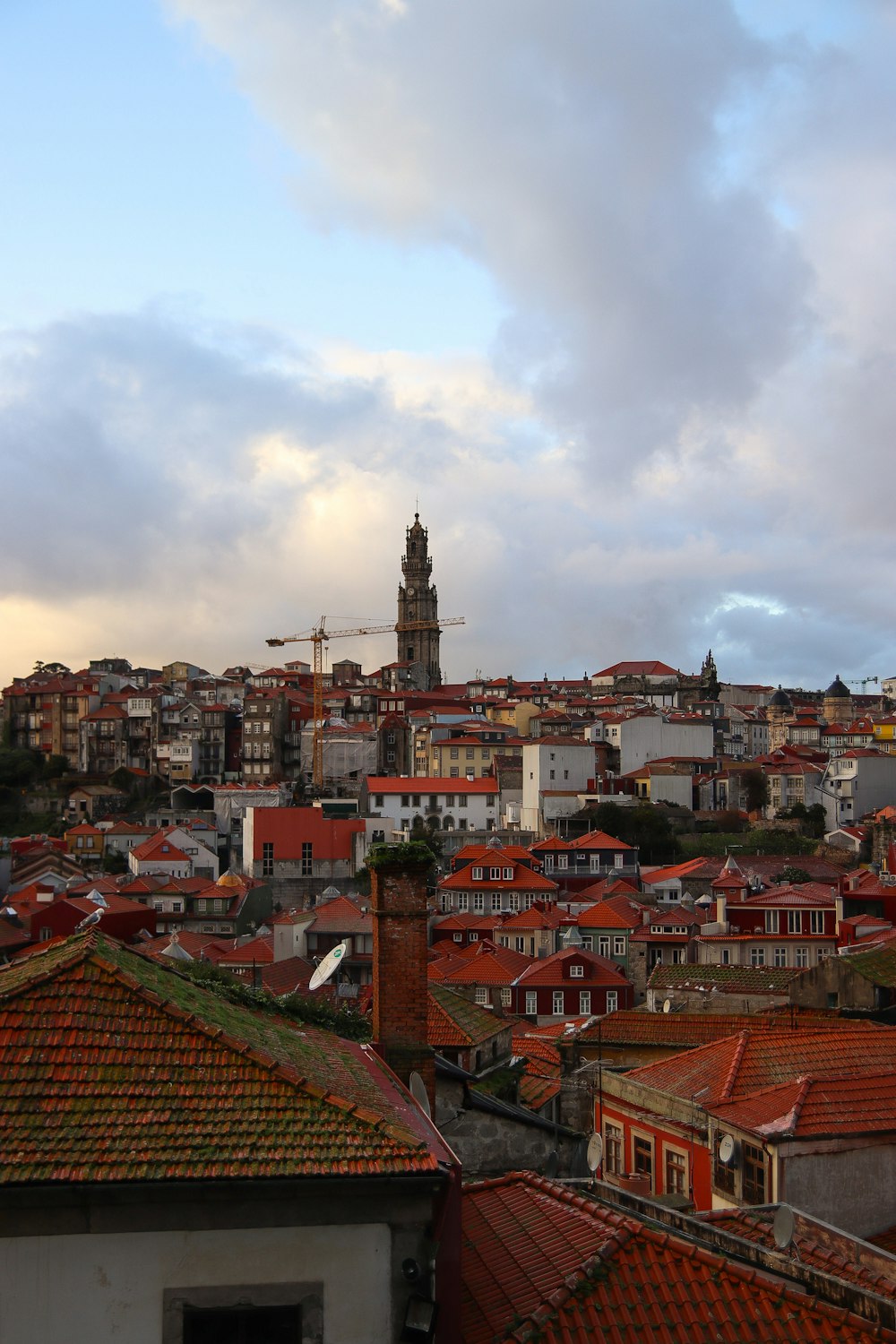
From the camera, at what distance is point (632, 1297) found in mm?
7371

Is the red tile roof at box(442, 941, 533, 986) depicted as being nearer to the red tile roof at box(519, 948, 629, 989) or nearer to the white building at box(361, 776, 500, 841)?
the red tile roof at box(519, 948, 629, 989)

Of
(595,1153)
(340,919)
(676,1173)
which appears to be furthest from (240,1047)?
(340,919)

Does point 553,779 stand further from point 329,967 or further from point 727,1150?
point 329,967

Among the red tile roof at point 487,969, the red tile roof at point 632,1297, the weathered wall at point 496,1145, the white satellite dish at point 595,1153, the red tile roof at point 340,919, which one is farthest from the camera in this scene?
the red tile roof at point 340,919

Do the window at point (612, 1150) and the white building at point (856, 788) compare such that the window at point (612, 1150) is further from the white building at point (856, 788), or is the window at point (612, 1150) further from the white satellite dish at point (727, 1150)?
the white building at point (856, 788)

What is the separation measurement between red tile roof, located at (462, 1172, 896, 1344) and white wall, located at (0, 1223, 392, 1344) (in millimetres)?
808

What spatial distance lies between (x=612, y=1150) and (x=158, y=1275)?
10.9 m

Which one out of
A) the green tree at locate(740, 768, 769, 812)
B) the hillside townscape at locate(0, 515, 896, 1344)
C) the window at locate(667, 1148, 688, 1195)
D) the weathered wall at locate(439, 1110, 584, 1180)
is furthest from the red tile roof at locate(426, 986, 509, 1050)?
the green tree at locate(740, 768, 769, 812)

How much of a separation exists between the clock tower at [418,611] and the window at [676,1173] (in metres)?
134

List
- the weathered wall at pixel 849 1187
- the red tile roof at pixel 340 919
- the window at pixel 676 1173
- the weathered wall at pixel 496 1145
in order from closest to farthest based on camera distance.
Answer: the weathered wall at pixel 849 1187
the weathered wall at pixel 496 1145
the window at pixel 676 1173
the red tile roof at pixel 340 919

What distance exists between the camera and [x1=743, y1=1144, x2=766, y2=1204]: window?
12578 millimetres

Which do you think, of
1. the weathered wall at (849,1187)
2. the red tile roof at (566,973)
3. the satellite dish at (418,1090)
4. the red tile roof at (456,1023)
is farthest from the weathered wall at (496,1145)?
the red tile roof at (566,973)

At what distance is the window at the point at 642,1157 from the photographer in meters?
15.4

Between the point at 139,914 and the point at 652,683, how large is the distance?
278ft
